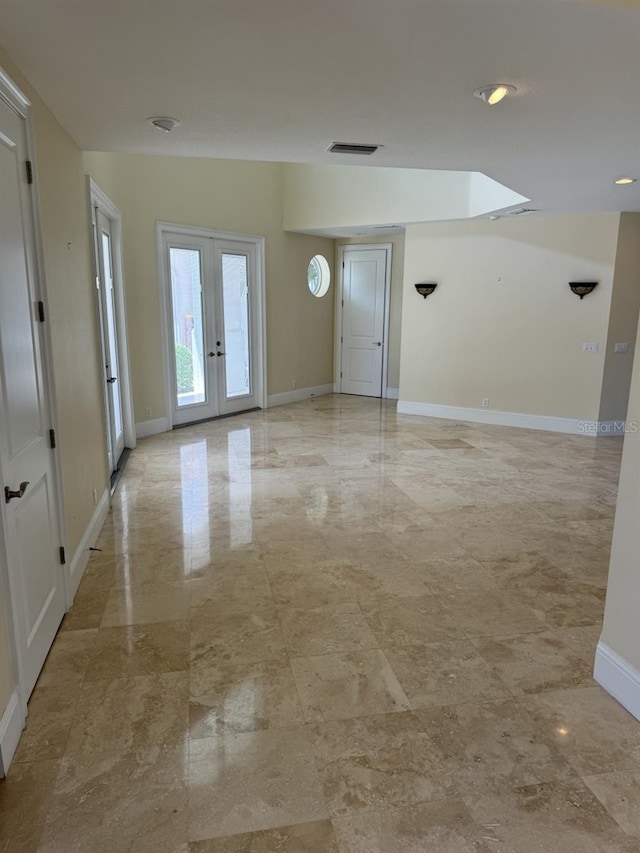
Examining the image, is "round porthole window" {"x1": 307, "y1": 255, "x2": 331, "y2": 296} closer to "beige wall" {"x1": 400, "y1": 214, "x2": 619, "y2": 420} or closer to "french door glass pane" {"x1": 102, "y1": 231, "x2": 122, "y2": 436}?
"beige wall" {"x1": 400, "y1": 214, "x2": 619, "y2": 420}

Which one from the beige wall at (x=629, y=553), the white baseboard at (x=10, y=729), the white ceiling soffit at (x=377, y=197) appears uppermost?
the white ceiling soffit at (x=377, y=197)

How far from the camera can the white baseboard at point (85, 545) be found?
3.01 meters

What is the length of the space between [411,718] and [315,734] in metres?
0.38

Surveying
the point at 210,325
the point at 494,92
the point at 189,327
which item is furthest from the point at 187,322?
the point at 494,92

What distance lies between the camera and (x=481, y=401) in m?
7.55

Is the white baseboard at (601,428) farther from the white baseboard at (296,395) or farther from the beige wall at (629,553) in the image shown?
the beige wall at (629,553)

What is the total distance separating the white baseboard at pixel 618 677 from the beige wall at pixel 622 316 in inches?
191

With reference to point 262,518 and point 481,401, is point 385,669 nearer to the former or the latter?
point 262,518

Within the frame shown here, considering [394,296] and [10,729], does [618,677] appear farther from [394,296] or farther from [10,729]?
[394,296]

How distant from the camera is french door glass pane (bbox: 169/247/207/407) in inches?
266

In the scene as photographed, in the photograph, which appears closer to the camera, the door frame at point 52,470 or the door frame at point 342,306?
the door frame at point 52,470

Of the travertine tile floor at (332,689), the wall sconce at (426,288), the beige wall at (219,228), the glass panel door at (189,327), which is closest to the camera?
the travertine tile floor at (332,689)

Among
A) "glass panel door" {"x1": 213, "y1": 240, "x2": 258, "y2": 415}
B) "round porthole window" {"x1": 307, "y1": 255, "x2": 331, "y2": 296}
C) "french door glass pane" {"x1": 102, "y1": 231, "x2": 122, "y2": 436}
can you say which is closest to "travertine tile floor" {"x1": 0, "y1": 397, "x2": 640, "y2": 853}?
"french door glass pane" {"x1": 102, "y1": 231, "x2": 122, "y2": 436}

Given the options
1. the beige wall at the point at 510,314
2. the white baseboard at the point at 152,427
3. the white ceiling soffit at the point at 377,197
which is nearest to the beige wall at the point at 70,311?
the white baseboard at the point at 152,427
